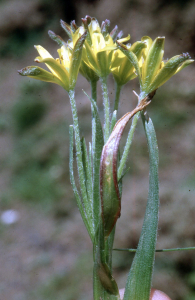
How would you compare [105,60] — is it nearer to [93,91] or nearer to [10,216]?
[93,91]

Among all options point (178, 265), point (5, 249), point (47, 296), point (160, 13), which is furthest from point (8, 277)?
point (160, 13)

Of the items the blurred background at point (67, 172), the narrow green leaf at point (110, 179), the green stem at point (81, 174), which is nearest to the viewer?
the narrow green leaf at point (110, 179)

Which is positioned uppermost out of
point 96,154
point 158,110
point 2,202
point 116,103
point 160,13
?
point 160,13

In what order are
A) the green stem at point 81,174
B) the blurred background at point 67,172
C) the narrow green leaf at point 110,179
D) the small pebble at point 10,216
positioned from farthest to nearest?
the small pebble at point 10,216 → the blurred background at point 67,172 → the green stem at point 81,174 → the narrow green leaf at point 110,179

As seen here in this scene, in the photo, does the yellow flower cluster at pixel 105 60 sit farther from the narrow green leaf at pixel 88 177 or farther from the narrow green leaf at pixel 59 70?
the narrow green leaf at pixel 88 177

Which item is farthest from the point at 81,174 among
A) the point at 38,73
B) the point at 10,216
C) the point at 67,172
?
the point at 10,216

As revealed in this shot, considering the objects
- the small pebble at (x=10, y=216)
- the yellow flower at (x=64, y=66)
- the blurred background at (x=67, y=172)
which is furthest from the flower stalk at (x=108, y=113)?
the small pebble at (x=10, y=216)

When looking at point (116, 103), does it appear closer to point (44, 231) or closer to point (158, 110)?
point (158, 110)
